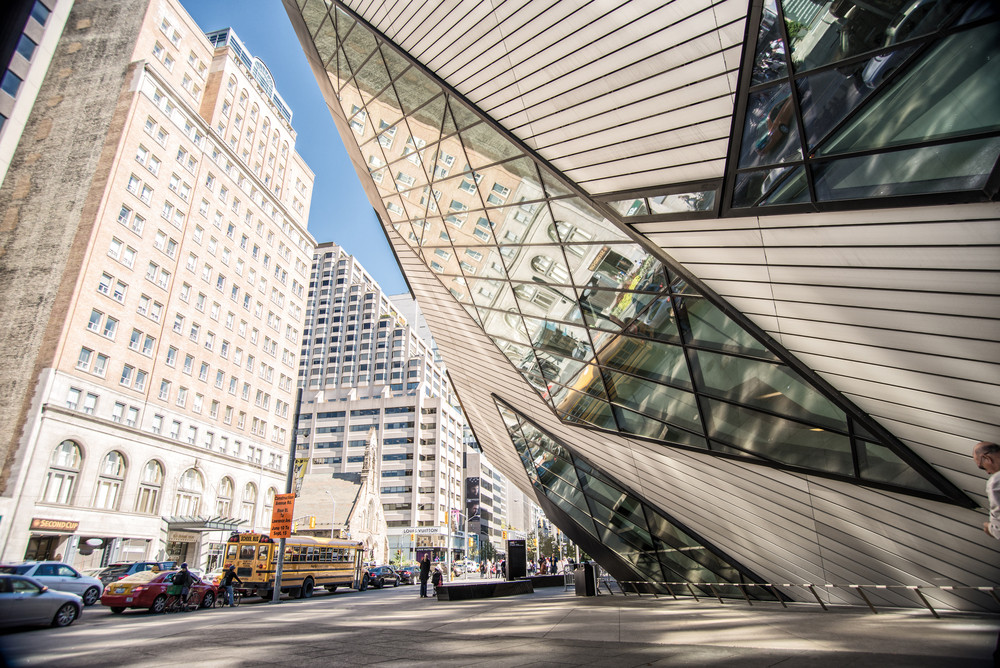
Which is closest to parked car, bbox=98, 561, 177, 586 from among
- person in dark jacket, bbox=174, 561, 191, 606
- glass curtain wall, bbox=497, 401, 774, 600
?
person in dark jacket, bbox=174, 561, 191, 606

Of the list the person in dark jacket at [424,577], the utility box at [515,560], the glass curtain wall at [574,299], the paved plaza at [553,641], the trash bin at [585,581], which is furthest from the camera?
the utility box at [515,560]

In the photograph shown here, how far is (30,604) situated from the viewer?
41.4 ft

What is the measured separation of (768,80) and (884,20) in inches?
48.7

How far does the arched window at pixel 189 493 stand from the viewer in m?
46.2

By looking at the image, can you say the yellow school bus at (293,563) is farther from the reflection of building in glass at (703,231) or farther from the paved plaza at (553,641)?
the reflection of building in glass at (703,231)

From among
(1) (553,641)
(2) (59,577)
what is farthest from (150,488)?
(1) (553,641)

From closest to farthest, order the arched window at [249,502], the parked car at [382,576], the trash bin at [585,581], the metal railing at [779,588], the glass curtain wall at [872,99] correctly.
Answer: the glass curtain wall at [872,99], the metal railing at [779,588], the trash bin at [585,581], the parked car at [382,576], the arched window at [249,502]

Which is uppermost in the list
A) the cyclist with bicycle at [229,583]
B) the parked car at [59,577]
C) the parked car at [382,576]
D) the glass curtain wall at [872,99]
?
the glass curtain wall at [872,99]

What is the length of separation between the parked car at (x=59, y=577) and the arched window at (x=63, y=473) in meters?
20.6

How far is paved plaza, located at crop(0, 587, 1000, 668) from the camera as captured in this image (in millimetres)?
6516

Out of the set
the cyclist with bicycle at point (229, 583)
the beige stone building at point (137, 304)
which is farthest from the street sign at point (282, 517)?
the beige stone building at point (137, 304)

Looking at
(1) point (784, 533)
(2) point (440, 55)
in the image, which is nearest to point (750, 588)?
(1) point (784, 533)

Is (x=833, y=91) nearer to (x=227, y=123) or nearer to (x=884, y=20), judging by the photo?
(x=884, y=20)

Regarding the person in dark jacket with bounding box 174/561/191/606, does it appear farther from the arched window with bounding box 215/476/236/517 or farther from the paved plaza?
the arched window with bounding box 215/476/236/517
